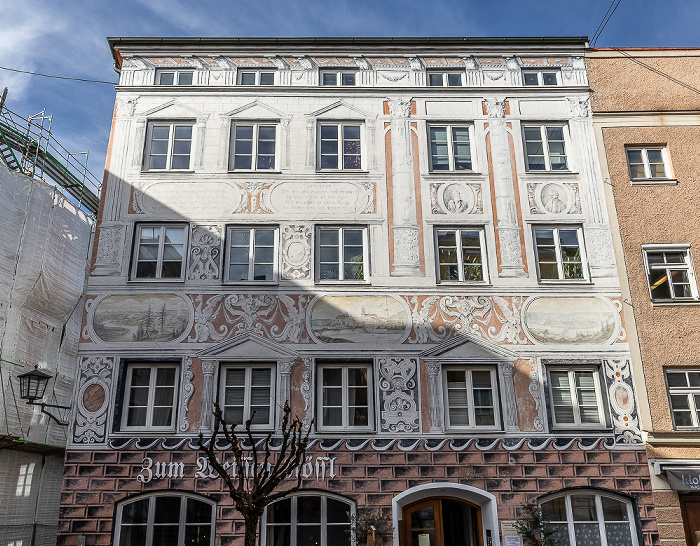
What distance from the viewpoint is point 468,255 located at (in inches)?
640

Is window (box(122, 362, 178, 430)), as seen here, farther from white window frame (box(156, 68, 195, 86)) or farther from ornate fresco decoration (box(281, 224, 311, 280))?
white window frame (box(156, 68, 195, 86))

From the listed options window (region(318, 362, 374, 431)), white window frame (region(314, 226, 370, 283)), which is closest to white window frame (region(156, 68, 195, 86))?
white window frame (region(314, 226, 370, 283))

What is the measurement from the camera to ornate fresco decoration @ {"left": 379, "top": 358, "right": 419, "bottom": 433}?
1458 cm

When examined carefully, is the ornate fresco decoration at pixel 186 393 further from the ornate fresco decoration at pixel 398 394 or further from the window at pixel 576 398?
the window at pixel 576 398

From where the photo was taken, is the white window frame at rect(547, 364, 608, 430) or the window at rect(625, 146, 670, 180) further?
the window at rect(625, 146, 670, 180)

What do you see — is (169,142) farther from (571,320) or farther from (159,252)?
(571,320)

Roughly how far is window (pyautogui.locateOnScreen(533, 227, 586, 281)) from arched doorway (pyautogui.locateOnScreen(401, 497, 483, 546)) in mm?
5746

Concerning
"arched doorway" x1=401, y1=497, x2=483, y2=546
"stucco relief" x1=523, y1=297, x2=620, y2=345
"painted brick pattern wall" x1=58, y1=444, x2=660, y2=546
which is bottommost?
"arched doorway" x1=401, y1=497, x2=483, y2=546

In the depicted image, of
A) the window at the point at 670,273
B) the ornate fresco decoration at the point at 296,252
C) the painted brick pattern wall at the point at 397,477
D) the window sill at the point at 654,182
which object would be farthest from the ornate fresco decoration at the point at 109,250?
the window sill at the point at 654,182

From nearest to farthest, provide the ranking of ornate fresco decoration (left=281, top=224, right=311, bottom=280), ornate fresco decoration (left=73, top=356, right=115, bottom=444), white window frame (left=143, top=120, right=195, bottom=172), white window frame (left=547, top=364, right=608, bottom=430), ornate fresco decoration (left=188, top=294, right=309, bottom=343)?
ornate fresco decoration (left=73, top=356, right=115, bottom=444) < white window frame (left=547, top=364, right=608, bottom=430) < ornate fresco decoration (left=188, top=294, right=309, bottom=343) < ornate fresco decoration (left=281, top=224, right=311, bottom=280) < white window frame (left=143, top=120, right=195, bottom=172)

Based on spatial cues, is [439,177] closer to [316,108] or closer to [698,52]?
[316,108]

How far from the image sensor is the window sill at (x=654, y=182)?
1677 centimetres

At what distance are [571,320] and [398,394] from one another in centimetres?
450

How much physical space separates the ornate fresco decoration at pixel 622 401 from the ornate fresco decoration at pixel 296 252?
737cm
